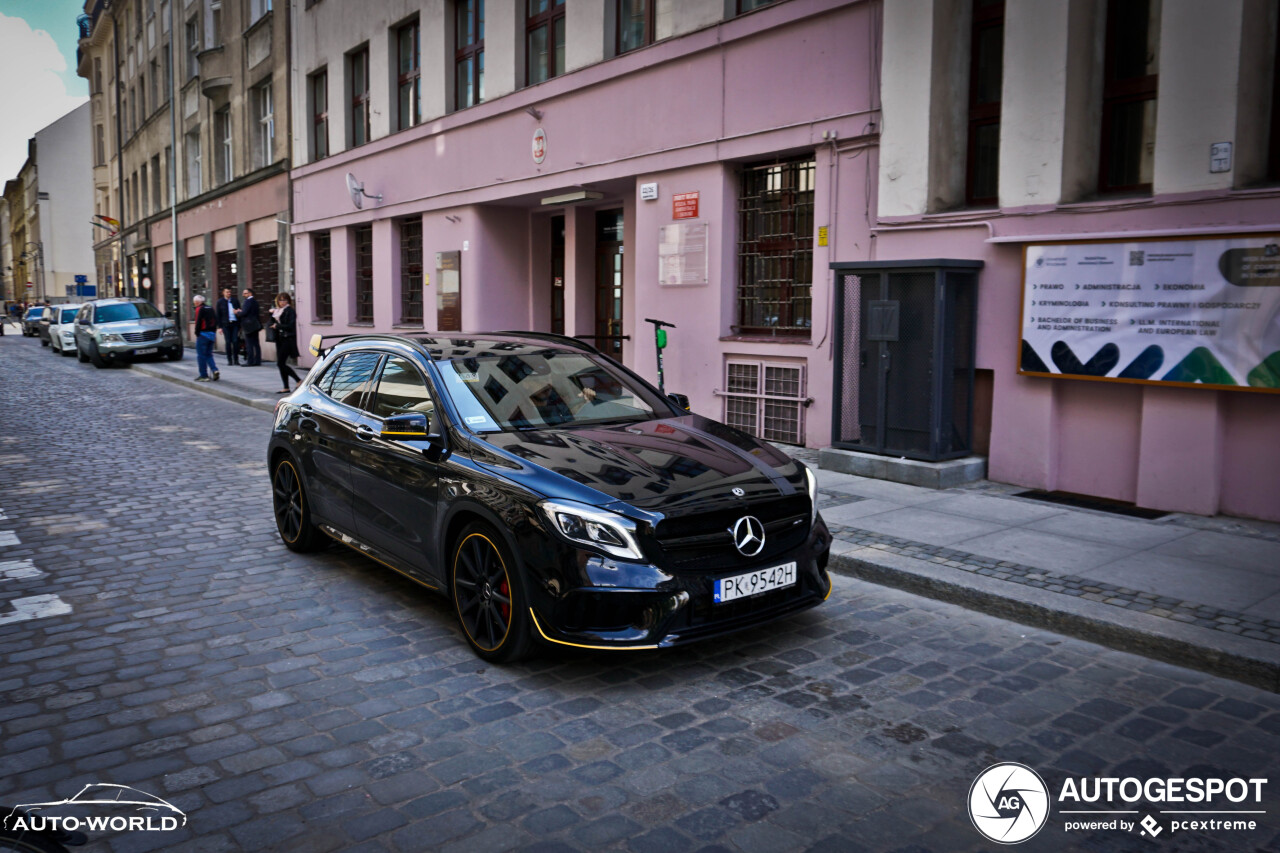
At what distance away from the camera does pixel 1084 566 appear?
20.4 ft

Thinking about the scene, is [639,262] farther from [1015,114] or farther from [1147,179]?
[1147,179]

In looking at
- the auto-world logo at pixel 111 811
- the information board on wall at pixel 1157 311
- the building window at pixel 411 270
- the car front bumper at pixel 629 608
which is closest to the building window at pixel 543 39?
the building window at pixel 411 270

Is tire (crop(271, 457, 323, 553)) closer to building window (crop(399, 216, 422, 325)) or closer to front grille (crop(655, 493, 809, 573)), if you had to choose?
front grille (crop(655, 493, 809, 573))

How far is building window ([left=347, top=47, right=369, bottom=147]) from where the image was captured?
2130cm

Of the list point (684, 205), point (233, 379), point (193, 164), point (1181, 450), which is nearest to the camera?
point (1181, 450)

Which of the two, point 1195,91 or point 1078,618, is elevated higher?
point 1195,91

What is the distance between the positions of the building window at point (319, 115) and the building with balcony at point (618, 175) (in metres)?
0.54

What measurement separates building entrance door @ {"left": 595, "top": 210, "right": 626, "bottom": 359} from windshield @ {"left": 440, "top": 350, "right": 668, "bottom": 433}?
9737 mm

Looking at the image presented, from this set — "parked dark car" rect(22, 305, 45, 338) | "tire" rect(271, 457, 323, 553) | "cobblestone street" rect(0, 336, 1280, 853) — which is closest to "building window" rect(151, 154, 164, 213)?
"parked dark car" rect(22, 305, 45, 338)

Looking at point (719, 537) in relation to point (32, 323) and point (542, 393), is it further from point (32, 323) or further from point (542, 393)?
point (32, 323)

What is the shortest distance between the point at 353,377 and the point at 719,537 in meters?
3.05

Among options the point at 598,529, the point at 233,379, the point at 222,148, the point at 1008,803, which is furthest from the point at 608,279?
the point at 222,148

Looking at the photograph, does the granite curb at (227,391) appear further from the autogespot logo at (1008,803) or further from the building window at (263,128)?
the autogespot logo at (1008,803)

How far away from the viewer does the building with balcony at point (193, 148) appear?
88.4 feet
